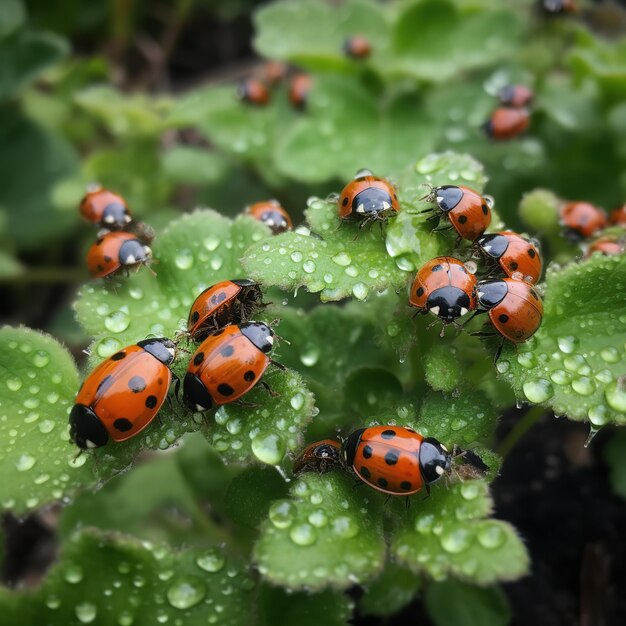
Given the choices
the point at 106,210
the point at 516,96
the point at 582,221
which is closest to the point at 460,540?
the point at 582,221

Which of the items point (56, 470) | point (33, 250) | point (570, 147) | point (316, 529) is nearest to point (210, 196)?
point (33, 250)

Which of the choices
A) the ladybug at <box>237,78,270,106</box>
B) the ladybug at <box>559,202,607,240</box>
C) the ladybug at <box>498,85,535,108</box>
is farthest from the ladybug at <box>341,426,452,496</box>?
the ladybug at <box>237,78,270,106</box>

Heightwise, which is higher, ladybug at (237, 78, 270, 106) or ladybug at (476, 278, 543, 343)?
ladybug at (476, 278, 543, 343)

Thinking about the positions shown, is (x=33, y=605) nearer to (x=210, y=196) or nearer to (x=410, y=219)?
(x=410, y=219)

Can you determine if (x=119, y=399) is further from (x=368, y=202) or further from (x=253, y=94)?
(x=253, y=94)

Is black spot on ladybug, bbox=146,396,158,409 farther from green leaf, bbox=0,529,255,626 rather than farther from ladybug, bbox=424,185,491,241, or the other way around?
ladybug, bbox=424,185,491,241

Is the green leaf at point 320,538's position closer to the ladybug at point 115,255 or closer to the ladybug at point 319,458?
the ladybug at point 319,458
